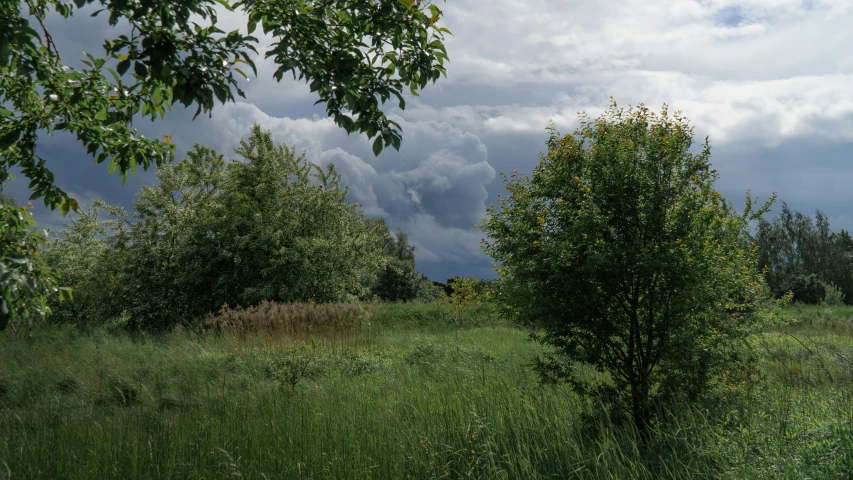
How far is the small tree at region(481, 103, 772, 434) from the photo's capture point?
5.48 metres

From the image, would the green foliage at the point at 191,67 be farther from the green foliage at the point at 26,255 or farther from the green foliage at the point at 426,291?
the green foliage at the point at 426,291

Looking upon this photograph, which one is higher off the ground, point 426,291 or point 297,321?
point 426,291

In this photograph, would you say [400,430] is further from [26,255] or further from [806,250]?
[806,250]

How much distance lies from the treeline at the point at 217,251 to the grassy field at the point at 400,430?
29.8 feet

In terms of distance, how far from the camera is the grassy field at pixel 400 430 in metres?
4.51

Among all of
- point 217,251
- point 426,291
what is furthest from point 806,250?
point 217,251

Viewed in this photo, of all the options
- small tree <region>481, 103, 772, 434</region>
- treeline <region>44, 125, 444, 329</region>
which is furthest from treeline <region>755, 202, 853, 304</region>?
small tree <region>481, 103, 772, 434</region>

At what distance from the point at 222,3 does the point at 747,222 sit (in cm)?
601

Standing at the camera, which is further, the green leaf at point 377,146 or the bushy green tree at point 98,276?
the bushy green tree at point 98,276

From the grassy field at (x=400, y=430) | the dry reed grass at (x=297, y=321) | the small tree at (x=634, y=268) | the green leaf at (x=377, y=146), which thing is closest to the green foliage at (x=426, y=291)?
the dry reed grass at (x=297, y=321)

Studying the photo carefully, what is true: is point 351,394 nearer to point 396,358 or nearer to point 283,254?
point 396,358

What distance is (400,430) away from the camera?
5.47 metres

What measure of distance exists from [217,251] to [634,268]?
52.0 ft

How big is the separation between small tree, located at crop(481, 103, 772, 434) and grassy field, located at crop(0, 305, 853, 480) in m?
0.53
